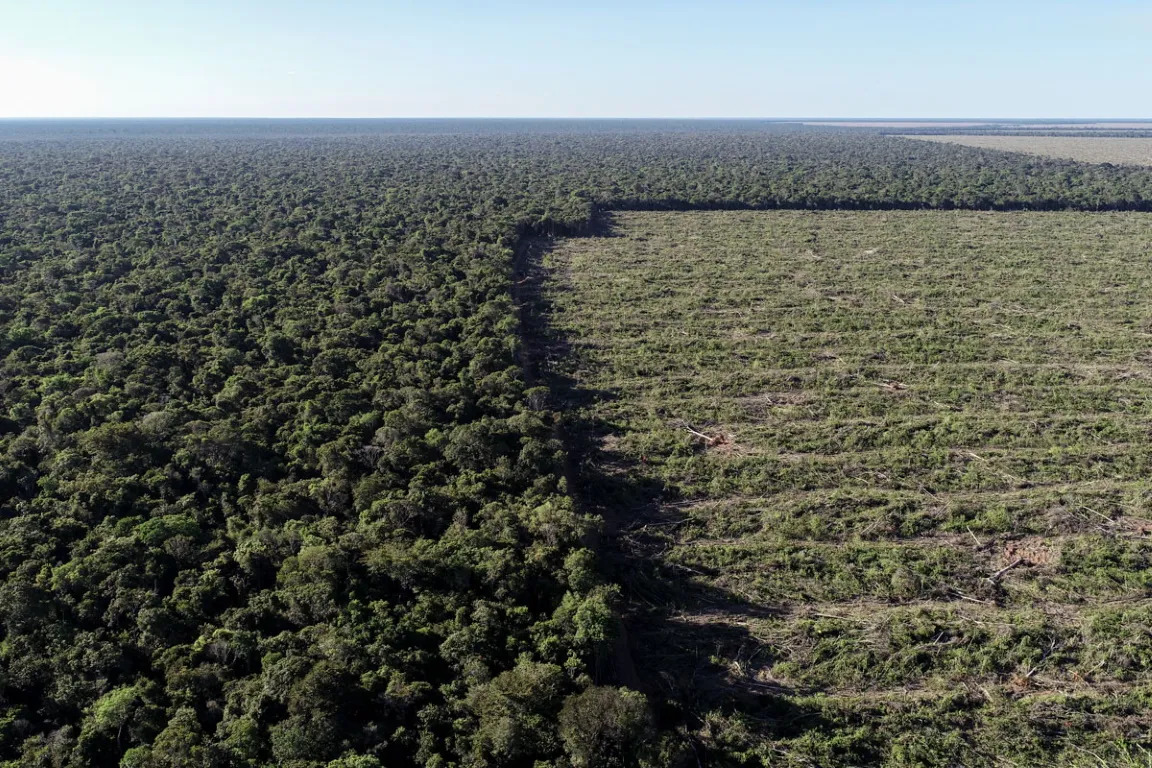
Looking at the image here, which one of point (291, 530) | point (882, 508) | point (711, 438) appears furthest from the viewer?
point (711, 438)

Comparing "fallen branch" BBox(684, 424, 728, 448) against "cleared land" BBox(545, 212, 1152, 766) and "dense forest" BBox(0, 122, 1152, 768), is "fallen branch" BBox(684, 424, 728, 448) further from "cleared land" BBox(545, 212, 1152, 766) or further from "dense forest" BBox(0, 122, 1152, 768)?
"dense forest" BBox(0, 122, 1152, 768)

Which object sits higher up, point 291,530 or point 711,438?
point 711,438

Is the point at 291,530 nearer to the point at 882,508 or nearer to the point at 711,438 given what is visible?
the point at 711,438

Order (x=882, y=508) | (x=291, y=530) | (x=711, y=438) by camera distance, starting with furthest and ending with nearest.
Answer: (x=711, y=438) < (x=882, y=508) < (x=291, y=530)

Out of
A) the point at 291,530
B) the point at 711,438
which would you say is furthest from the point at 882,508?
the point at 291,530

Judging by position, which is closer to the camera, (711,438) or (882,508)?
(882,508)

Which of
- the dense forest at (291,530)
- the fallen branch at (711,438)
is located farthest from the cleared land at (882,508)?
the dense forest at (291,530)
